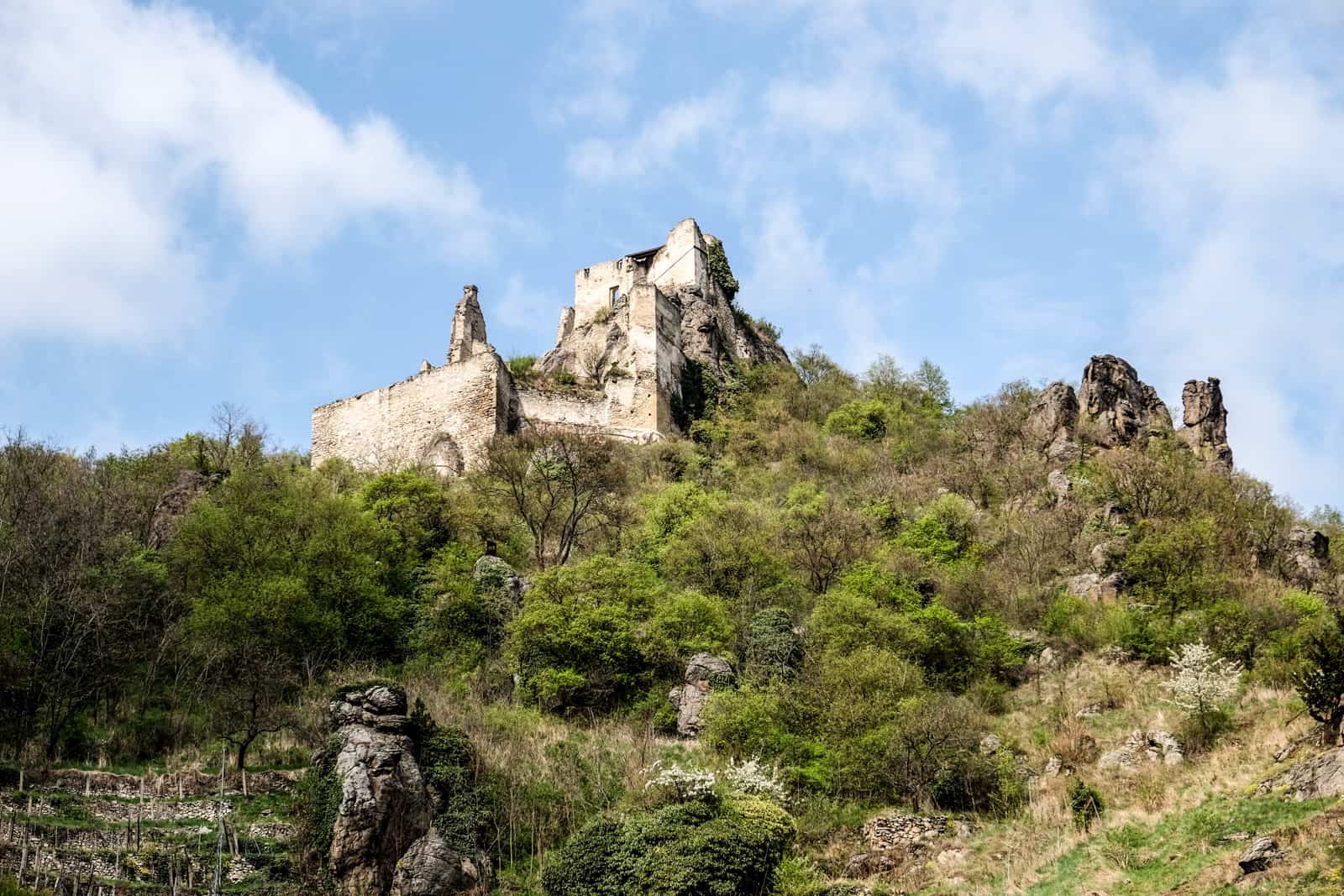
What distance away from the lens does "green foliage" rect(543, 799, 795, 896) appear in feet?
59.9

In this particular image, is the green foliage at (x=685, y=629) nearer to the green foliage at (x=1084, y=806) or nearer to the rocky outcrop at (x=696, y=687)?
the rocky outcrop at (x=696, y=687)

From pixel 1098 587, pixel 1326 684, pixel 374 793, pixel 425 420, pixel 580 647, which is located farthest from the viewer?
pixel 425 420

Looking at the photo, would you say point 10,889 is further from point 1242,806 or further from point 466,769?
point 1242,806

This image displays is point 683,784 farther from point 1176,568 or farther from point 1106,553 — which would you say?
point 1106,553

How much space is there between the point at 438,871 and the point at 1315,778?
12.8 meters

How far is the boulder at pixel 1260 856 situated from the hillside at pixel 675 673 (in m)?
0.05

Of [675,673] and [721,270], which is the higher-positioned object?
[721,270]

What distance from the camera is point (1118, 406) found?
134ft

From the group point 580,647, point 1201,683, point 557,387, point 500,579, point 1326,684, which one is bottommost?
point 1326,684

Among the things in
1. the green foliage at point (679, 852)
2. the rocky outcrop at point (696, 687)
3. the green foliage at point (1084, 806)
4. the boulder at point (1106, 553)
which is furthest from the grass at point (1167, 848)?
the boulder at point (1106, 553)

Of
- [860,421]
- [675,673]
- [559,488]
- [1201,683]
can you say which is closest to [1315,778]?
[1201,683]

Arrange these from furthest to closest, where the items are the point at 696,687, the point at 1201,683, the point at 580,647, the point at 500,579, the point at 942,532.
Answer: the point at 942,532 → the point at 500,579 → the point at 580,647 → the point at 696,687 → the point at 1201,683

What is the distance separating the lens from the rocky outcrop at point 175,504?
3227 centimetres

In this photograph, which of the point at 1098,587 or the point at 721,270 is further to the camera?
the point at 721,270
